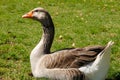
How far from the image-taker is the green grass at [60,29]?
302 inches

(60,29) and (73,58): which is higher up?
(73,58)

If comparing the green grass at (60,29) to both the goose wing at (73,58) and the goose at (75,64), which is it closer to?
the goose at (75,64)

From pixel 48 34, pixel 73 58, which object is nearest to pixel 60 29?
pixel 48 34

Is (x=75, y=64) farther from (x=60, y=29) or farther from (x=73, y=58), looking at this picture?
(x=60, y=29)

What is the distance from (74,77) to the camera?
6180 mm

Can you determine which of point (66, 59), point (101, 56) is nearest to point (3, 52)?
point (66, 59)

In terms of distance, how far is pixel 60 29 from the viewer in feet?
35.2

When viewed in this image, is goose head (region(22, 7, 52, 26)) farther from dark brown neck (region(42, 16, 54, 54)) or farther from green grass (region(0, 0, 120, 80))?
green grass (region(0, 0, 120, 80))

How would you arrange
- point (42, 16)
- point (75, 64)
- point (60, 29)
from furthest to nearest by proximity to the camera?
point (60, 29), point (42, 16), point (75, 64)

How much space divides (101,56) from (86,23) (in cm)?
555

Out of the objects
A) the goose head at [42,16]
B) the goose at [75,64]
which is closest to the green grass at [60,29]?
the goose at [75,64]

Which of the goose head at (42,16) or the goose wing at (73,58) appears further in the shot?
the goose head at (42,16)

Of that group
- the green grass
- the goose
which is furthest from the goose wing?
the green grass

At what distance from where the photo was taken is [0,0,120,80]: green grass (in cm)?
768
